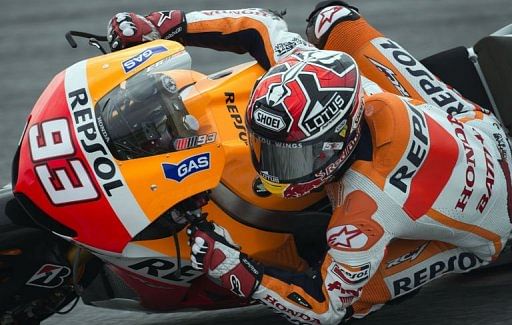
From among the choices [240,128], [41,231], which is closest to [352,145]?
[240,128]

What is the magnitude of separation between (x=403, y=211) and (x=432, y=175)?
8.3 inches

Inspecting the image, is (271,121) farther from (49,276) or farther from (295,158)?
(49,276)

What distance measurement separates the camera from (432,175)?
4551 millimetres

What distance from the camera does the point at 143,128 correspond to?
4277 mm

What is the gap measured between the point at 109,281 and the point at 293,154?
1.03 metres

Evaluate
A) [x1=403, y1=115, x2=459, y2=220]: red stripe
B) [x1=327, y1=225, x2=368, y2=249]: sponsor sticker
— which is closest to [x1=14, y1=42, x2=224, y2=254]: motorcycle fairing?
[x1=327, y1=225, x2=368, y2=249]: sponsor sticker

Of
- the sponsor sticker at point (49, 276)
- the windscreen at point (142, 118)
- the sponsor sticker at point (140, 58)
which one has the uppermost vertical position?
the sponsor sticker at point (140, 58)

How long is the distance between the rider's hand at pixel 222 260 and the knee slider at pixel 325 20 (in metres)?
1.53

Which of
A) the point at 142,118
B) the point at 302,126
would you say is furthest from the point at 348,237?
the point at 142,118

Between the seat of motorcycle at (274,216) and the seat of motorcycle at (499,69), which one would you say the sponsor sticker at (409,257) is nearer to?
the seat of motorcycle at (274,216)

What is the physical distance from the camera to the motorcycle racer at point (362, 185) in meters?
4.31

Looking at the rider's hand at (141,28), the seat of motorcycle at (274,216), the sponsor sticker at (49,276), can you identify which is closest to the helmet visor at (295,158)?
the seat of motorcycle at (274,216)

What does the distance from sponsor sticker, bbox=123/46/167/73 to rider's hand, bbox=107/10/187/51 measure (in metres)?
0.79

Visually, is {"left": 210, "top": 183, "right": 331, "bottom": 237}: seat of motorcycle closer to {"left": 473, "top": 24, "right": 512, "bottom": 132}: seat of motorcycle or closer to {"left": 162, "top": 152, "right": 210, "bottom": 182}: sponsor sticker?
{"left": 162, "top": 152, "right": 210, "bottom": 182}: sponsor sticker
